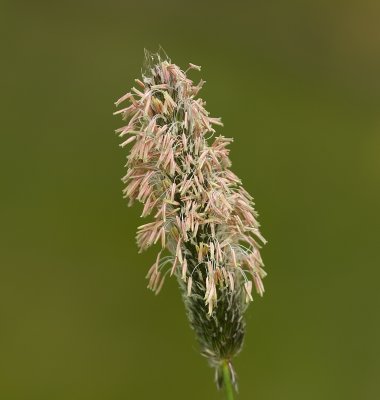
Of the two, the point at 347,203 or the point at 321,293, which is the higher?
the point at 347,203

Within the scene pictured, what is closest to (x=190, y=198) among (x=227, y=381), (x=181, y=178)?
(x=181, y=178)

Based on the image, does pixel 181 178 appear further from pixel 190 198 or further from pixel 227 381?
pixel 227 381

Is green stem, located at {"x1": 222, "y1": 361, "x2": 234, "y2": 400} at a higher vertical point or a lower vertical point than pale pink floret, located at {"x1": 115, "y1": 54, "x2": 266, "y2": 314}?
lower

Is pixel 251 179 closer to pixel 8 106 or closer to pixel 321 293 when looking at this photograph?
pixel 321 293

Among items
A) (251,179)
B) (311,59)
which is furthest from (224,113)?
(311,59)

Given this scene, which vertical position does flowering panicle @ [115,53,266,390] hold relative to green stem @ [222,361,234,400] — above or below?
above

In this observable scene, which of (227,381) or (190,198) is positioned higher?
(190,198)

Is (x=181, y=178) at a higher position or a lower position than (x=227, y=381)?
higher

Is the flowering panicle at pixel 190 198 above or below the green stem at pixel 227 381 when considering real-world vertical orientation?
above
